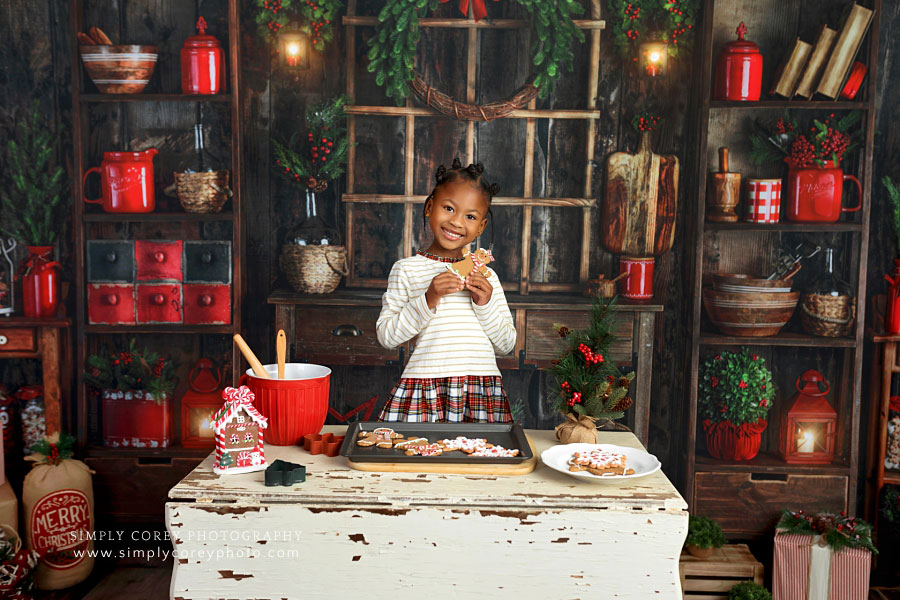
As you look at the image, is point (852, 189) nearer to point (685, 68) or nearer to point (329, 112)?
point (685, 68)

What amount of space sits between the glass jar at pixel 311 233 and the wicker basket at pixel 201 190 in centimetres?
33

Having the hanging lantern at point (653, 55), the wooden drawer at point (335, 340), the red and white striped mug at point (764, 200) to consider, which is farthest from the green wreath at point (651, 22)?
the wooden drawer at point (335, 340)

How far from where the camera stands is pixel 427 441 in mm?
1975

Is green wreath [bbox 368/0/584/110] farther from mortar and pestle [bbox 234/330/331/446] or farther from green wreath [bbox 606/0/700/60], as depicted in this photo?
mortar and pestle [bbox 234/330/331/446]

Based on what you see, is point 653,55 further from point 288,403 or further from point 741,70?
point 288,403

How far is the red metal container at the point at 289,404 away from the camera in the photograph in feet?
6.52

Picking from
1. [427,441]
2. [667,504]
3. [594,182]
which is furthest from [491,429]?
[594,182]

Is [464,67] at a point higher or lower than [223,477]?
higher

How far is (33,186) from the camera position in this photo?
3.34 m

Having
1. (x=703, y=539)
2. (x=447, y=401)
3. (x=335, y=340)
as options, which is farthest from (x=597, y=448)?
(x=335, y=340)

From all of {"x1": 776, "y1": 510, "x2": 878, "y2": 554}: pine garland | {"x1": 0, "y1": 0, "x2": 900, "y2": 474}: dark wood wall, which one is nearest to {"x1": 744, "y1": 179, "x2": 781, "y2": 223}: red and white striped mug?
{"x1": 0, "y1": 0, "x2": 900, "y2": 474}: dark wood wall

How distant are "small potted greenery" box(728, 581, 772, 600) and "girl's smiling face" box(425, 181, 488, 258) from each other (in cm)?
157

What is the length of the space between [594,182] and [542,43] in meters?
0.64

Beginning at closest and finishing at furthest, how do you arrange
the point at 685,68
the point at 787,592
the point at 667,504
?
the point at 667,504 → the point at 787,592 → the point at 685,68
